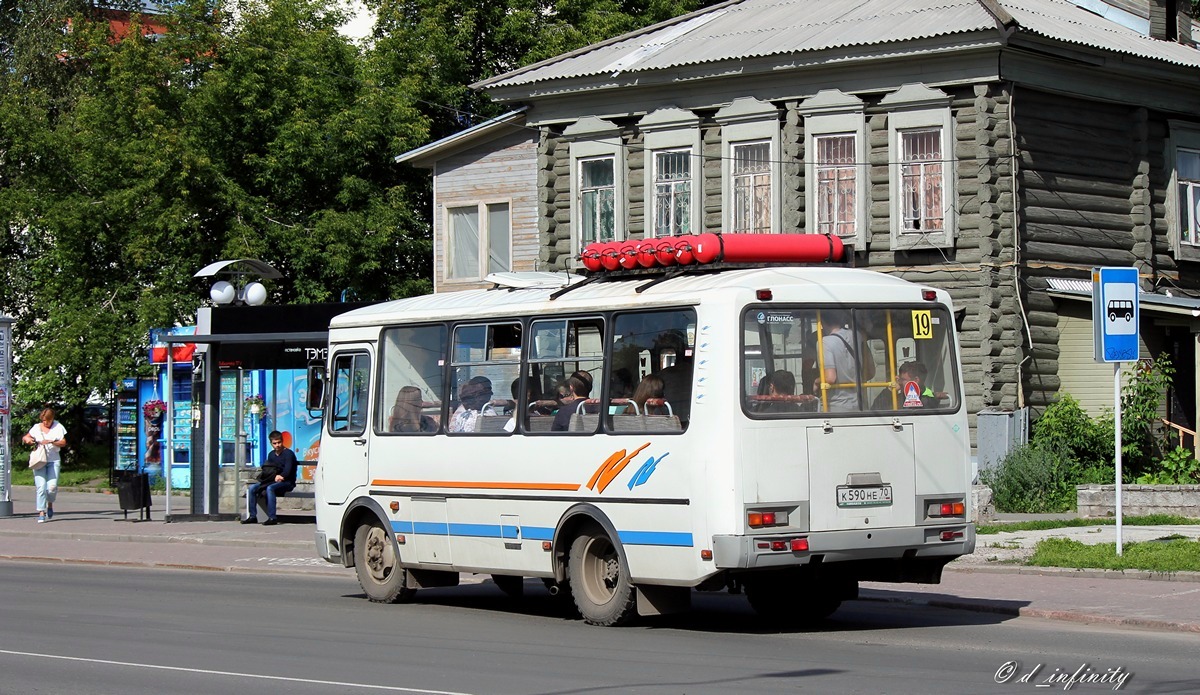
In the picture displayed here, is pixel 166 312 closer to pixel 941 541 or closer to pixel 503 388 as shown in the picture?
pixel 503 388

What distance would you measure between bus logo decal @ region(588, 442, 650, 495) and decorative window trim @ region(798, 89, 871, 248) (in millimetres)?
14951

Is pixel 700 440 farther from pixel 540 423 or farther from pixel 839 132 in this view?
pixel 839 132

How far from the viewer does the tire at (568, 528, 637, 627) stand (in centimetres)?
1345

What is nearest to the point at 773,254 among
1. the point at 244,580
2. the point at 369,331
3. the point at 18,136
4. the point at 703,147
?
the point at 369,331

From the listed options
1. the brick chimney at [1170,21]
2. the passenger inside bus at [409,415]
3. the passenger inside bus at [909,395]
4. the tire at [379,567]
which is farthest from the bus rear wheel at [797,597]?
the brick chimney at [1170,21]

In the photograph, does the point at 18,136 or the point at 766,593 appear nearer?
the point at 766,593

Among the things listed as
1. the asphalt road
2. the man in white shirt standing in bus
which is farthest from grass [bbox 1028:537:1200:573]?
the man in white shirt standing in bus

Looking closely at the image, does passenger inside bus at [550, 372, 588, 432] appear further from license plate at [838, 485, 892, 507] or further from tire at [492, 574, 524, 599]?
tire at [492, 574, 524, 599]

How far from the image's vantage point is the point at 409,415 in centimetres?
1572

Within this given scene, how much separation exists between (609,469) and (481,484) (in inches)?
70.4

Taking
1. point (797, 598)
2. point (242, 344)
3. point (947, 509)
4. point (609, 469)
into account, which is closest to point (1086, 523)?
point (797, 598)

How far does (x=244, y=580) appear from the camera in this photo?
1938 centimetres

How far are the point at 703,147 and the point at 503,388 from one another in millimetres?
15794

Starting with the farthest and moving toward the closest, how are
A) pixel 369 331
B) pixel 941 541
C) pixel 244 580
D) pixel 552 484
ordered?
pixel 244 580
pixel 369 331
pixel 552 484
pixel 941 541
